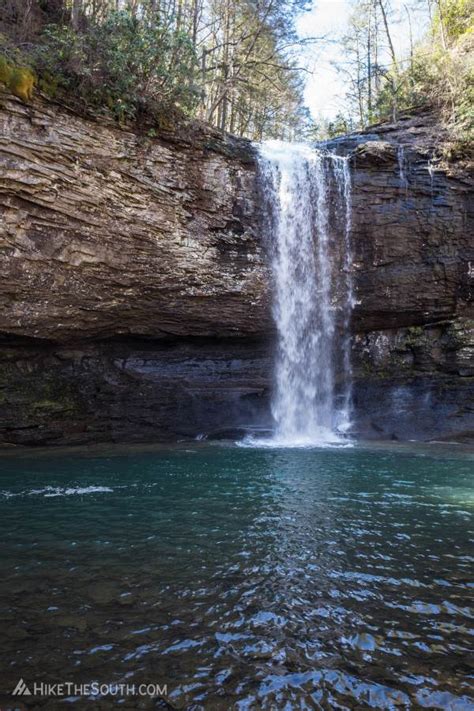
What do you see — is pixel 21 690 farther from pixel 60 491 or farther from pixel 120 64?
pixel 120 64

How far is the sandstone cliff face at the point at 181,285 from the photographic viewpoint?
10.7 meters

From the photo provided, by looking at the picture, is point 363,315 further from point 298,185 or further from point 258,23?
point 258,23

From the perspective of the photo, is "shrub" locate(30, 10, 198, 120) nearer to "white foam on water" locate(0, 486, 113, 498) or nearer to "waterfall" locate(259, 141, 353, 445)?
"waterfall" locate(259, 141, 353, 445)

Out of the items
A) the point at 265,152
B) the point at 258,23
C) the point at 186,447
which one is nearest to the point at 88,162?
the point at 265,152

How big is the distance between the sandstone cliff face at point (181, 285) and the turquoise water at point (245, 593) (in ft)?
19.1

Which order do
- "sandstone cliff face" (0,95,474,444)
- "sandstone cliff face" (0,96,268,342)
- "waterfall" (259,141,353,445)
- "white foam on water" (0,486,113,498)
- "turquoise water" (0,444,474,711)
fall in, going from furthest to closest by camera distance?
"waterfall" (259,141,353,445) → "sandstone cliff face" (0,95,474,444) → "sandstone cliff face" (0,96,268,342) → "white foam on water" (0,486,113,498) → "turquoise water" (0,444,474,711)

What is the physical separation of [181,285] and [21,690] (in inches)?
421

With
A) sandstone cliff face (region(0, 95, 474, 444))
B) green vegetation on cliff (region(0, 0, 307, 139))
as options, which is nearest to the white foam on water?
sandstone cliff face (region(0, 95, 474, 444))

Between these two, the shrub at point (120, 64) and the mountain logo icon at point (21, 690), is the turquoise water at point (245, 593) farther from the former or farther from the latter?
the shrub at point (120, 64)

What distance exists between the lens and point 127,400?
1382 centimetres

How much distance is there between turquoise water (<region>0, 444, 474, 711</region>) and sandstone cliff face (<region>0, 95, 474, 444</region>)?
5.83m

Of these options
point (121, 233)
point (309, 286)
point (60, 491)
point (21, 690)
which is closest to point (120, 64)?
point (121, 233)

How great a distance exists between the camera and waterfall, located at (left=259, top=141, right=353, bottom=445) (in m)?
13.9

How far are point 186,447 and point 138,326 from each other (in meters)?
3.54
